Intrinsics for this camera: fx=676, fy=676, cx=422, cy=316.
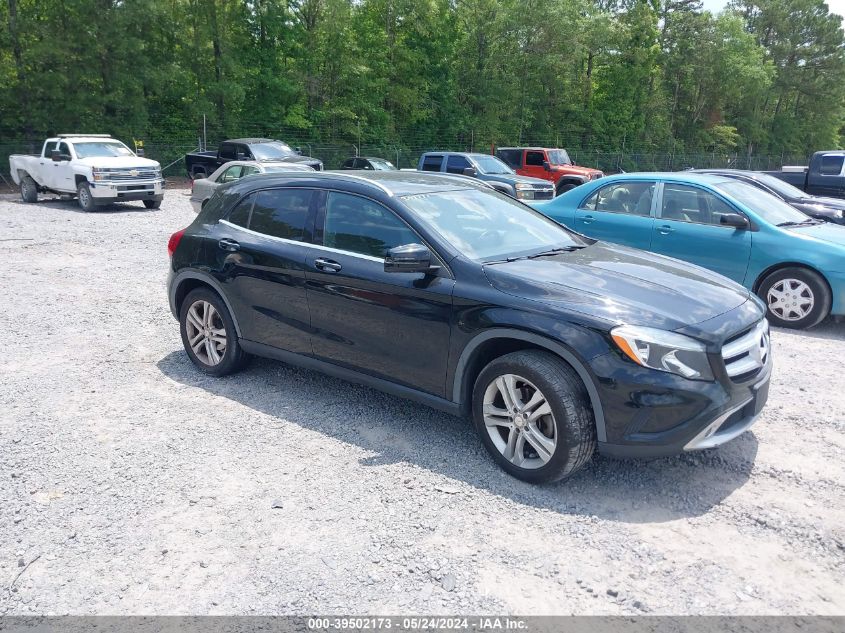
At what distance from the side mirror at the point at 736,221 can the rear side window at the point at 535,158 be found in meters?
16.0

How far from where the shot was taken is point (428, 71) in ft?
123

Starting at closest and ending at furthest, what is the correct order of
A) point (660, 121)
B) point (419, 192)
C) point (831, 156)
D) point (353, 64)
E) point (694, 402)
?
point (694, 402) → point (419, 192) → point (831, 156) → point (353, 64) → point (660, 121)

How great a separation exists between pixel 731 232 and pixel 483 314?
194 inches

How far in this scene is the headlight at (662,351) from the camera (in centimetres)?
348

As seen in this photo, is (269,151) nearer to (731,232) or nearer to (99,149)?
(99,149)

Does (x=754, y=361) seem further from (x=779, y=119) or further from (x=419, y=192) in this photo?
(x=779, y=119)

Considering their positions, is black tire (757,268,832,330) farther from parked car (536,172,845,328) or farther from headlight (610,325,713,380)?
headlight (610,325,713,380)

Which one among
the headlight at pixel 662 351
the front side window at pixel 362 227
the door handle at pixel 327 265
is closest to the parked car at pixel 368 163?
the front side window at pixel 362 227

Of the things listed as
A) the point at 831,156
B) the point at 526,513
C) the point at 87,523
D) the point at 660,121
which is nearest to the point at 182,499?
the point at 87,523

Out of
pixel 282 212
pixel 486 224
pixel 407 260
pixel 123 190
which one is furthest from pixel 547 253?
pixel 123 190

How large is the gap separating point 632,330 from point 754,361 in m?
0.90

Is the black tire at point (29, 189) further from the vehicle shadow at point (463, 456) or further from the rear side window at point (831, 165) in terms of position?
the rear side window at point (831, 165)

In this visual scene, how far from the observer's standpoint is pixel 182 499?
3732mm

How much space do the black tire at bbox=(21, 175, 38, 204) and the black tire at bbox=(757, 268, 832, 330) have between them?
1872 centimetres
